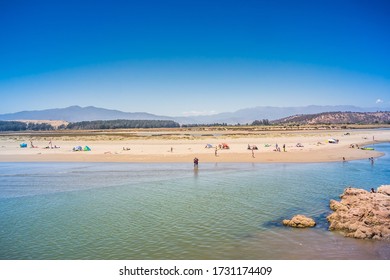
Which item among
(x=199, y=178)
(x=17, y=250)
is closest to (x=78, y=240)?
(x=17, y=250)

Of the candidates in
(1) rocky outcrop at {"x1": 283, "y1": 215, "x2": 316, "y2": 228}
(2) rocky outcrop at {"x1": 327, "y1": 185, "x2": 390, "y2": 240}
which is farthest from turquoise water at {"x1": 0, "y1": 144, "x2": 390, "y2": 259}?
(2) rocky outcrop at {"x1": 327, "y1": 185, "x2": 390, "y2": 240}

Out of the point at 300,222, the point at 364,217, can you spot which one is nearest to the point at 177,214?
the point at 300,222

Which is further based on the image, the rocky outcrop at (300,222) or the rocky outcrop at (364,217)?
the rocky outcrop at (300,222)

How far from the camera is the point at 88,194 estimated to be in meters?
22.8

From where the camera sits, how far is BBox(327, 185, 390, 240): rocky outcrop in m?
13.8

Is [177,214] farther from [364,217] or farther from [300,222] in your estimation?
[364,217]

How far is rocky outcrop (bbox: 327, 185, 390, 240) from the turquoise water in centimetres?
57

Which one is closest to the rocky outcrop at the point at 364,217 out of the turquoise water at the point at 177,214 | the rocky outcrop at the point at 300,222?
the turquoise water at the point at 177,214

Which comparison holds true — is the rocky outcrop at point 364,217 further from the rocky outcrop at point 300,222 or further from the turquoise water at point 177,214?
the rocky outcrop at point 300,222

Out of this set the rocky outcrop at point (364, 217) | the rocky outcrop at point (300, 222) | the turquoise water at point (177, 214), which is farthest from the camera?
the rocky outcrop at point (300, 222)

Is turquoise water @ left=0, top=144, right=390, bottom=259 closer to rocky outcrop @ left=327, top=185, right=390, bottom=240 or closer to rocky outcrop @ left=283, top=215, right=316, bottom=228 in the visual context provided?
rocky outcrop @ left=283, top=215, right=316, bottom=228

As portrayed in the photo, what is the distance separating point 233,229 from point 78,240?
263 inches

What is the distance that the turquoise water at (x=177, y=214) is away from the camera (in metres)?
12.7

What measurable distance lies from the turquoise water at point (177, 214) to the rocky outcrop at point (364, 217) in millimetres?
567
